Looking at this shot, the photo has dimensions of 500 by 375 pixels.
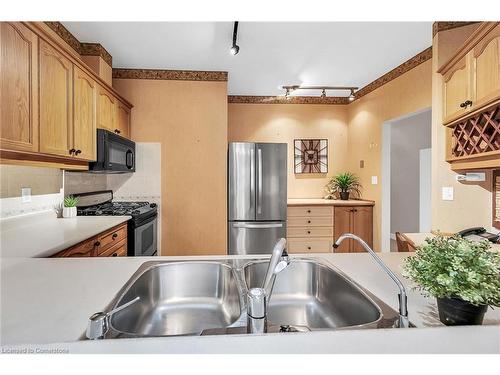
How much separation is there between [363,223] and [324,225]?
0.58m

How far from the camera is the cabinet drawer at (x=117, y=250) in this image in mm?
2058

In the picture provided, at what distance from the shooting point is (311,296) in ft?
4.00

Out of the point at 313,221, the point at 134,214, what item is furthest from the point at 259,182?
the point at 134,214

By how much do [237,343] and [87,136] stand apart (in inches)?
95.7

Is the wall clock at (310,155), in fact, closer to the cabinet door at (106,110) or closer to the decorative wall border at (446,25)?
the decorative wall border at (446,25)

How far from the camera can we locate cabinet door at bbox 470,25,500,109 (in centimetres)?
147

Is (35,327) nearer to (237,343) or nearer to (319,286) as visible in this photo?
(237,343)

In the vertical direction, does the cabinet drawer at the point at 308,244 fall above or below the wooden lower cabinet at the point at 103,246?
below

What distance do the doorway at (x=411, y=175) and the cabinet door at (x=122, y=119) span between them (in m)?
4.17

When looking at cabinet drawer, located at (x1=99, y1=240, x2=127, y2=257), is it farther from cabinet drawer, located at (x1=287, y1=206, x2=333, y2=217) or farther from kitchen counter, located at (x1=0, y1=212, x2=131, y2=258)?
cabinet drawer, located at (x1=287, y1=206, x2=333, y2=217)

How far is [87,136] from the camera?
2.36 metres

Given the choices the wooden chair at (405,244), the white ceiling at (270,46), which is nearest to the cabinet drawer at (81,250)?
the white ceiling at (270,46)

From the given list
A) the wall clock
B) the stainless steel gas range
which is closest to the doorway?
the wall clock

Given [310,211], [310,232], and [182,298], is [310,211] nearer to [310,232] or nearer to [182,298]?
[310,232]
